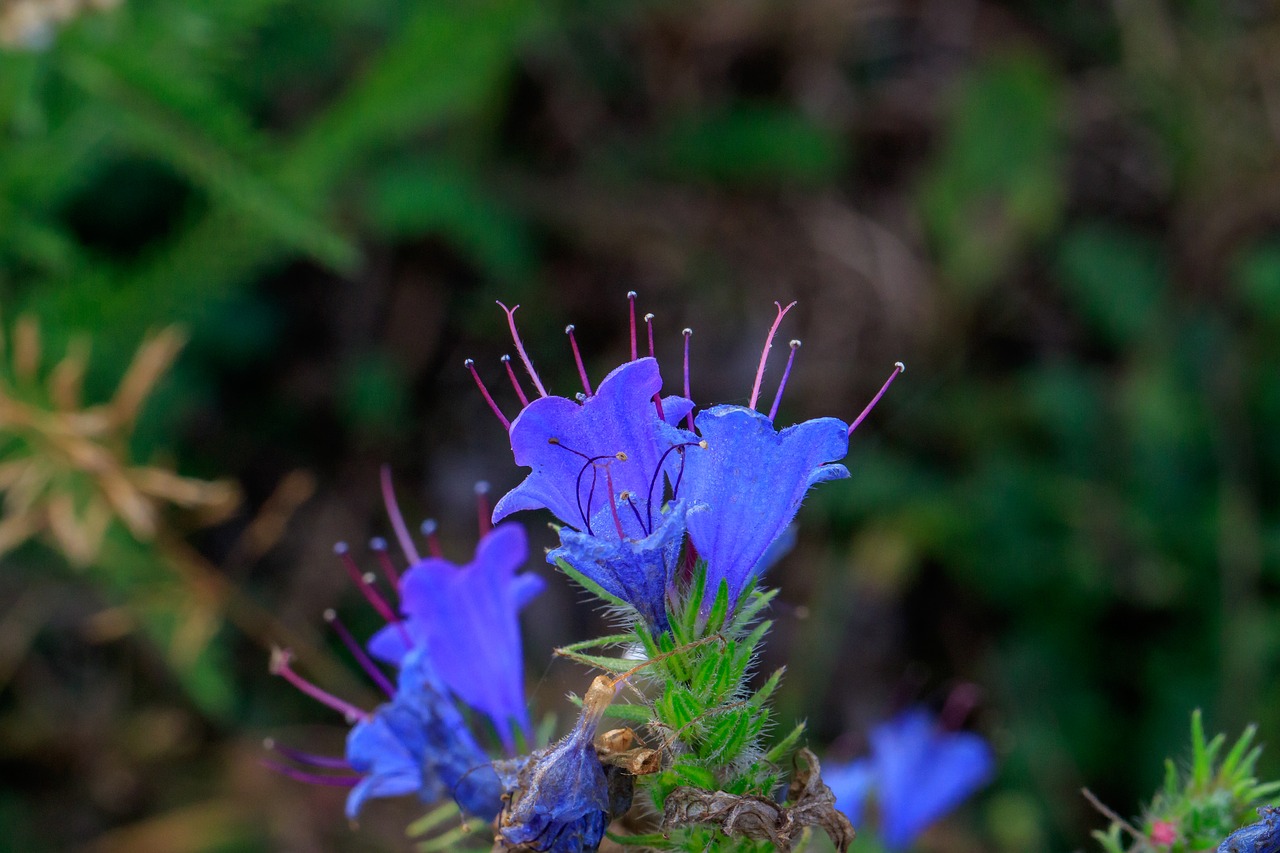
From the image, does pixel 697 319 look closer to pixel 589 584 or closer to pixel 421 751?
pixel 421 751

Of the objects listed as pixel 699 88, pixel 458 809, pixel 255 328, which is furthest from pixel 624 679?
pixel 699 88

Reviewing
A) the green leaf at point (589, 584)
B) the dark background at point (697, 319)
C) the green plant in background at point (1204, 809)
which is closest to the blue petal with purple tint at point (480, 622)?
the green leaf at point (589, 584)

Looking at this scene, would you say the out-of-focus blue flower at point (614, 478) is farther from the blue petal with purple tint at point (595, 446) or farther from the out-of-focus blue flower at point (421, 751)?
the out-of-focus blue flower at point (421, 751)

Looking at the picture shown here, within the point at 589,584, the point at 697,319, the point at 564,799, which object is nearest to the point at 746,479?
the point at 589,584

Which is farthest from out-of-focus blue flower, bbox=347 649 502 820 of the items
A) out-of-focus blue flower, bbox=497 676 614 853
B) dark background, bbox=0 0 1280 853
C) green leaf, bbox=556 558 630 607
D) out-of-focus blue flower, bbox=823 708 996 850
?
dark background, bbox=0 0 1280 853

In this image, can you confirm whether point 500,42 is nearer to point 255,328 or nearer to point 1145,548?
point 255,328

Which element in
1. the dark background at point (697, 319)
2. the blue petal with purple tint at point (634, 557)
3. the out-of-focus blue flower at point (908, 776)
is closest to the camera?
the blue petal with purple tint at point (634, 557)

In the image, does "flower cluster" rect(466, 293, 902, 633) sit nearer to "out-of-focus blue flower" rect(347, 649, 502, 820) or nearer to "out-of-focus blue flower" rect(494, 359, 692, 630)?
"out-of-focus blue flower" rect(494, 359, 692, 630)
